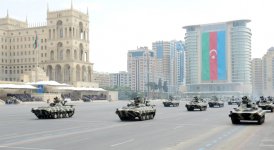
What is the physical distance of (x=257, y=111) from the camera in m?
27.5

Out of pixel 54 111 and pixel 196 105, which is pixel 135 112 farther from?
pixel 196 105

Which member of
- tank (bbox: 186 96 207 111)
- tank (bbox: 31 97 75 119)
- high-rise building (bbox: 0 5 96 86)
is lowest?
tank (bbox: 186 96 207 111)

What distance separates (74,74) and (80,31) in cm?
1717

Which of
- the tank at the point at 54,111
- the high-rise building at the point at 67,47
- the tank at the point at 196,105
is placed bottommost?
the tank at the point at 196,105

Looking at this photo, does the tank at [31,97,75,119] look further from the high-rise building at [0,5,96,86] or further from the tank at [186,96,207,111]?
the high-rise building at [0,5,96,86]

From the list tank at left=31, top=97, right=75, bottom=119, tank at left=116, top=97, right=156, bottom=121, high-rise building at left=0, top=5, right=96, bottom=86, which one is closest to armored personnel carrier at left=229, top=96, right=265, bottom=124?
tank at left=116, top=97, right=156, bottom=121

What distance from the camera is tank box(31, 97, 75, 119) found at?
33344 mm

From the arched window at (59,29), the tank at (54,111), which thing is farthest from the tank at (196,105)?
the arched window at (59,29)

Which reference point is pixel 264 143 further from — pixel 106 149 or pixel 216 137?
pixel 106 149

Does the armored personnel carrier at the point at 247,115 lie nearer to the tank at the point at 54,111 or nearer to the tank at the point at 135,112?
the tank at the point at 135,112

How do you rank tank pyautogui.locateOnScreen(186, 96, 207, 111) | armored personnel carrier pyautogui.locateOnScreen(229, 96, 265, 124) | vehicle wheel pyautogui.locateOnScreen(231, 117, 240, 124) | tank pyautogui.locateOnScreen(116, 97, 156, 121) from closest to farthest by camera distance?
1. armored personnel carrier pyautogui.locateOnScreen(229, 96, 265, 124)
2. vehicle wheel pyautogui.locateOnScreen(231, 117, 240, 124)
3. tank pyautogui.locateOnScreen(116, 97, 156, 121)
4. tank pyautogui.locateOnScreen(186, 96, 207, 111)

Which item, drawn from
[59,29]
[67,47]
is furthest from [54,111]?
[59,29]

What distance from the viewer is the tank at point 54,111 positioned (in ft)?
109

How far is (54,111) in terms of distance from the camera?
3406 cm
